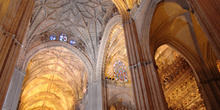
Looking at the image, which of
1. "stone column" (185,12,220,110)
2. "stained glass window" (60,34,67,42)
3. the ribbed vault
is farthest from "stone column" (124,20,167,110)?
the ribbed vault

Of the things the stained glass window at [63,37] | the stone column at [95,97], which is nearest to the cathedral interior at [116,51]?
the stone column at [95,97]

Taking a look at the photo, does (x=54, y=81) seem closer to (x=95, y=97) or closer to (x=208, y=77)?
(x=95, y=97)

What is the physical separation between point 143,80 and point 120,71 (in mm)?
10198

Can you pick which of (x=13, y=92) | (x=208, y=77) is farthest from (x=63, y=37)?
(x=208, y=77)

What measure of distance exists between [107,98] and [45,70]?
410 inches

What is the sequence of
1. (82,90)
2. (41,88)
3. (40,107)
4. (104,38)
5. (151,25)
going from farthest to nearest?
1. (40,107)
2. (41,88)
3. (82,90)
4. (104,38)
5. (151,25)

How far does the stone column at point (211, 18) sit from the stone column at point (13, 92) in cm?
1209

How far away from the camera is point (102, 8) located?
16.1m

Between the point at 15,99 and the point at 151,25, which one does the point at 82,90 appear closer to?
the point at 15,99

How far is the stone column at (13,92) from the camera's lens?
11125 millimetres

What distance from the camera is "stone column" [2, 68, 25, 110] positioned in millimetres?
11125

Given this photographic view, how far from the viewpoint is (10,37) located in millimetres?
5477

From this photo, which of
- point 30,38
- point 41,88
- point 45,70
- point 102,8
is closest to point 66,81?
point 45,70

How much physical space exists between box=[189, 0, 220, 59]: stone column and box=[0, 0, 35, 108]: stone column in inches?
235
